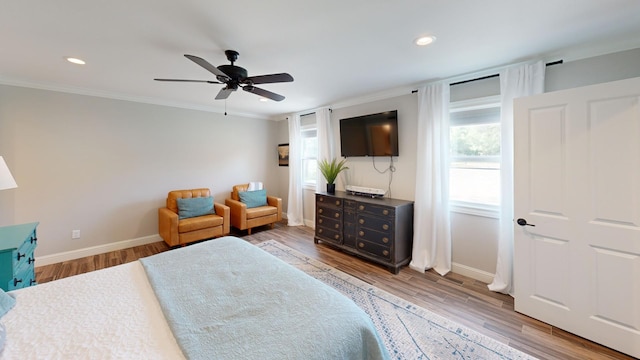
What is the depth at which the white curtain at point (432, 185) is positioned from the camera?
3.03m

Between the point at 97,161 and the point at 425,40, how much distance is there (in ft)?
15.1

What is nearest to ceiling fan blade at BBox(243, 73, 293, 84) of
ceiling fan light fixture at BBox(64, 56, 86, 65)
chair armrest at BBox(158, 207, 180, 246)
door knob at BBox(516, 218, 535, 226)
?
ceiling fan light fixture at BBox(64, 56, 86, 65)

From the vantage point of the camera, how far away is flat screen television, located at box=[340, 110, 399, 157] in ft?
11.4

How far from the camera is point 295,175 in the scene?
5211 mm

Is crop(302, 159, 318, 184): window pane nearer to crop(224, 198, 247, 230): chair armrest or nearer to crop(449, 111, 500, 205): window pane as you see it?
crop(224, 198, 247, 230): chair armrest

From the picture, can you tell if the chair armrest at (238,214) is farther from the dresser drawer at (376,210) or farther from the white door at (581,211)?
the white door at (581,211)

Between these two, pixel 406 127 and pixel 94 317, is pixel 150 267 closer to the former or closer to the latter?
Result: pixel 94 317

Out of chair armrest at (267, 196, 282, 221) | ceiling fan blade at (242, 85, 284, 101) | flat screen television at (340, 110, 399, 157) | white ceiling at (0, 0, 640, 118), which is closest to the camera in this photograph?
white ceiling at (0, 0, 640, 118)

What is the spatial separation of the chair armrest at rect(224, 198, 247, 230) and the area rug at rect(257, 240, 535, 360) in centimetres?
240

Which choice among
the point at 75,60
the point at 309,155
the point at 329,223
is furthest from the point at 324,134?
the point at 75,60

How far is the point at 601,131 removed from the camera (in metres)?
1.86

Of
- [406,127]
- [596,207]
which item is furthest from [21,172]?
[596,207]

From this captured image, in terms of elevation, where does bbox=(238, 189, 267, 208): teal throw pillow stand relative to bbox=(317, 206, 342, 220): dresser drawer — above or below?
above

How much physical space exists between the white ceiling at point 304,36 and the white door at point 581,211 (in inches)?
23.2
